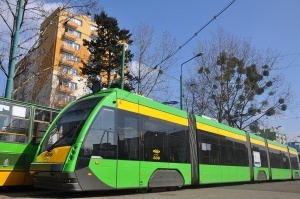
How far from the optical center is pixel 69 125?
1062cm

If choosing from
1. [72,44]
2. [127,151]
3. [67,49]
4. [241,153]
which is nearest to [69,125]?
[127,151]

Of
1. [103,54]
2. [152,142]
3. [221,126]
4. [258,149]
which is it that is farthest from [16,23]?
[103,54]

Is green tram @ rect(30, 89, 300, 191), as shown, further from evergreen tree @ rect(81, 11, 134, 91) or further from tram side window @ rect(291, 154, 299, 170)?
evergreen tree @ rect(81, 11, 134, 91)

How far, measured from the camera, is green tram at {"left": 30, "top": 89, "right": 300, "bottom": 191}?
977 centimetres

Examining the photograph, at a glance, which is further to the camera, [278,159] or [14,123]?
[278,159]

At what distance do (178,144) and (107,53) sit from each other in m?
23.9

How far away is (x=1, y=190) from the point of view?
39.1ft

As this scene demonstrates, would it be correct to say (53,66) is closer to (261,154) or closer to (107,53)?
(261,154)

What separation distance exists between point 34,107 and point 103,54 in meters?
23.9

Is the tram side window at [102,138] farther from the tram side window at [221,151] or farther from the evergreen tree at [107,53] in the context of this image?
the evergreen tree at [107,53]

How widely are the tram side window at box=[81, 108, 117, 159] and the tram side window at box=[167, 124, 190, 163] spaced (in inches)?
129

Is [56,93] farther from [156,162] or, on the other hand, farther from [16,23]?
[156,162]

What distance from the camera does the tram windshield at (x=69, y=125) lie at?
10125mm

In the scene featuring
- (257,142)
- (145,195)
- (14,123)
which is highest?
(257,142)
